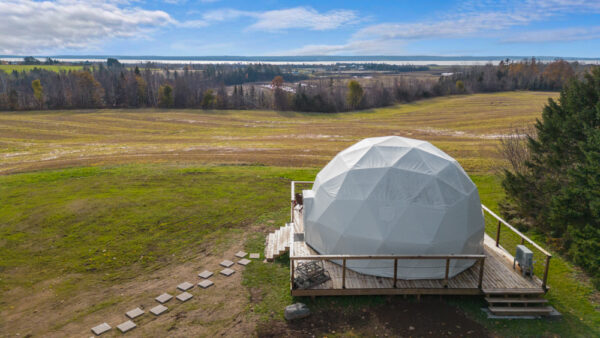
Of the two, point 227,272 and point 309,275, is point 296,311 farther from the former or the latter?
point 227,272

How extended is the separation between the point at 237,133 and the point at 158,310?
50054 mm

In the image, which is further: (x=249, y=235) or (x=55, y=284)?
(x=249, y=235)

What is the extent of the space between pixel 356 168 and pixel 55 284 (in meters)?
12.1

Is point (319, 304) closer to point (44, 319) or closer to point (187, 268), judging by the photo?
point (187, 268)

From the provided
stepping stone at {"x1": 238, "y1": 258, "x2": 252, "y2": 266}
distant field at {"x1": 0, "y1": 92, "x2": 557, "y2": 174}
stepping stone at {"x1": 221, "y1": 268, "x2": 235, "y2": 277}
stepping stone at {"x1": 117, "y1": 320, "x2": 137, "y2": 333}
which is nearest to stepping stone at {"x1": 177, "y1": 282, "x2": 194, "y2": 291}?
stepping stone at {"x1": 221, "y1": 268, "x2": 235, "y2": 277}

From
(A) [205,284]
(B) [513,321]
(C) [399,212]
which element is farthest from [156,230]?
(B) [513,321]

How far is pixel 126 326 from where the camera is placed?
1061cm

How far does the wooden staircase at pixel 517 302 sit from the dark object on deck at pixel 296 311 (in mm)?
5830

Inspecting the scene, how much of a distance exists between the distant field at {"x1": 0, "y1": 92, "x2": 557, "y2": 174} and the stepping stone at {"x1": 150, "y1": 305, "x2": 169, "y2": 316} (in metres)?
22.4

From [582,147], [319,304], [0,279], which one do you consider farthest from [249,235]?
[582,147]

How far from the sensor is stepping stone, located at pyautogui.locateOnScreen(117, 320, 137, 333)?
10470 millimetres

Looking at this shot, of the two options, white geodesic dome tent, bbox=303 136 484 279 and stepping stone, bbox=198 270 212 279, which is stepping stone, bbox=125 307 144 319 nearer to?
stepping stone, bbox=198 270 212 279

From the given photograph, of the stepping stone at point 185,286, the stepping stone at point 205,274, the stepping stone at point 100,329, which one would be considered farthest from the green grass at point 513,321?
the stepping stone at point 100,329

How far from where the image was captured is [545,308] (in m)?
11.2
